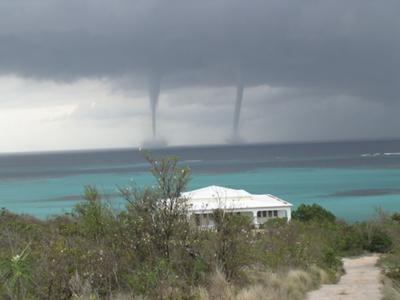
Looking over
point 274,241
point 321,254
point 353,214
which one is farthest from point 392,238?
point 353,214

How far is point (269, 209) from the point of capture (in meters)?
44.6

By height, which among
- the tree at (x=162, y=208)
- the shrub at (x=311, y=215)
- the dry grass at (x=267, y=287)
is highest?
the tree at (x=162, y=208)

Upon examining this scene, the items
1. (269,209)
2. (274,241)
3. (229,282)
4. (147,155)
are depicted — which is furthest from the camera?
(269,209)

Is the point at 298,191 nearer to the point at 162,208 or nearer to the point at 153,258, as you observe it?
the point at 162,208

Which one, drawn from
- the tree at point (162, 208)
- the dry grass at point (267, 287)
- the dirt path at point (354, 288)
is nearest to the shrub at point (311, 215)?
the dirt path at point (354, 288)

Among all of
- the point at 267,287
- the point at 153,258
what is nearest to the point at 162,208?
the point at 153,258

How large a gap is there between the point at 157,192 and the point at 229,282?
266cm

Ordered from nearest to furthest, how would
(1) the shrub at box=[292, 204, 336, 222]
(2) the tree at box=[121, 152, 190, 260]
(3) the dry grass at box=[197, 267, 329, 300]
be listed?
(3) the dry grass at box=[197, 267, 329, 300] → (2) the tree at box=[121, 152, 190, 260] → (1) the shrub at box=[292, 204, 336, 222]

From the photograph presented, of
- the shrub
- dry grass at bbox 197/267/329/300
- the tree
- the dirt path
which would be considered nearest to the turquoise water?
the shrub

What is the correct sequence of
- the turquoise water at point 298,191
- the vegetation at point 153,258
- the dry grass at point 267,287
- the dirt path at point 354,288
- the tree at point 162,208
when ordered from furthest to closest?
1. the turquoise water at point 298,191
2. the dirt path at point 354,288
3. the tree at point 162,208
4. the dry grass at point 267,287
5. the vegetation at point 153,258

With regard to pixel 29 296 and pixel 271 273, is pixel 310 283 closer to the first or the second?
pixel 271 273

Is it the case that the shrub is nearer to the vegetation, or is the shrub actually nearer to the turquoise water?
the turquoise water

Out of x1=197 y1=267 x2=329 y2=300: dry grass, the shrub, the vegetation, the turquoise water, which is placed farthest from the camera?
the turquoise water

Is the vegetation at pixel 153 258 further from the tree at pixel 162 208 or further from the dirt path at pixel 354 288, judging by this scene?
the dirt path at pixel 354 288
